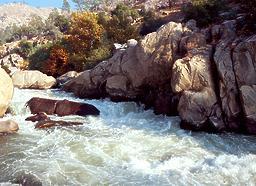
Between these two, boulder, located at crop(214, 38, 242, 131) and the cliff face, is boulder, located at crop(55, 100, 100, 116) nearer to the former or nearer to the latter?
the cliff face

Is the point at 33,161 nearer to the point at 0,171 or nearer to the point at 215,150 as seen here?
the point at 0,171

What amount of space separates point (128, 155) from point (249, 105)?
273 inches

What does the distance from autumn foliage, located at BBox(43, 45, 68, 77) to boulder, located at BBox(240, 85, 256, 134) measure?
27.5 m

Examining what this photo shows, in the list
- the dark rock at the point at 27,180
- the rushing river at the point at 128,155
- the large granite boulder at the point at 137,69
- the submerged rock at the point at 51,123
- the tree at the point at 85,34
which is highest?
the tree at the point at 85,34

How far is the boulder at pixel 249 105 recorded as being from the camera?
19.2 meters

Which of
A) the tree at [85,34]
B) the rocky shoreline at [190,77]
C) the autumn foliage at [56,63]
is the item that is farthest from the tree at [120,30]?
the rocky shoreline at [190,77]

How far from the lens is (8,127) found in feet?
70.4

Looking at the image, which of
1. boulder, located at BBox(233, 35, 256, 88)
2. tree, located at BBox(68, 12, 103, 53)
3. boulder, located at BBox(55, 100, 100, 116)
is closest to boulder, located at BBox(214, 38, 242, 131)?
boulder, located at BBox(233, 35, 256, 88)

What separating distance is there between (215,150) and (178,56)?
8.34 metres

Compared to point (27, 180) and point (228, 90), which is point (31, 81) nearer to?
point (228, 90)

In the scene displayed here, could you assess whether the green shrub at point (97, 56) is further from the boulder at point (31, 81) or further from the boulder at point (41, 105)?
the boulder at point (41, 105)

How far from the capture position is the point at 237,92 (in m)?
20.2

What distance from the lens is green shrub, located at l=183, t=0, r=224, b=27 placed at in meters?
28.0

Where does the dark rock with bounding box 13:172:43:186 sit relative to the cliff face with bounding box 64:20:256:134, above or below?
below
